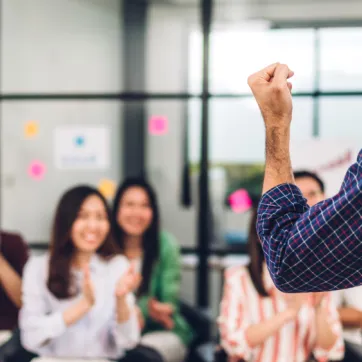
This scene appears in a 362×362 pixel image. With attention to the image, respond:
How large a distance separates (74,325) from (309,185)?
1.24 m

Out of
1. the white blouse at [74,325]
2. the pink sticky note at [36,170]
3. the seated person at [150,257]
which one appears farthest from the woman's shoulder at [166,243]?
the pink sticky note at [36,170]

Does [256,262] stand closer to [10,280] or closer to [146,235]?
[146,235]

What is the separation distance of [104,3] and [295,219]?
11.7ft

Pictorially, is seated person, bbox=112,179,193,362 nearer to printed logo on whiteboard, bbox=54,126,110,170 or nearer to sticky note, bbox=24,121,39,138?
printed logo on whiteboard, bbox=54,126,110,170

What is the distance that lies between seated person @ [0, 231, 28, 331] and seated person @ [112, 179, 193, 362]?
22.4 inches

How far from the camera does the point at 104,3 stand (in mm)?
4422

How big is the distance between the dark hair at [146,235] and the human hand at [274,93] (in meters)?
2.53

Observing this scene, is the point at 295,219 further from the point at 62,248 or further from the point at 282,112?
the point at 62,248

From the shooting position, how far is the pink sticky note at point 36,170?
450 centimetres

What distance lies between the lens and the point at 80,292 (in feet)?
9.86

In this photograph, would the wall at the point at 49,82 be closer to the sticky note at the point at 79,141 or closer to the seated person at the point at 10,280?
the sticky note at the point at 79,141

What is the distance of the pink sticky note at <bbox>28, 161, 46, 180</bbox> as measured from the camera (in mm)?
4504

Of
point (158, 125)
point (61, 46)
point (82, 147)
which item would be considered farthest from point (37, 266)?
point (61, 46)

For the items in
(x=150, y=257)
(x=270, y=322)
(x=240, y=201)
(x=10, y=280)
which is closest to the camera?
(x=270, y=322)
